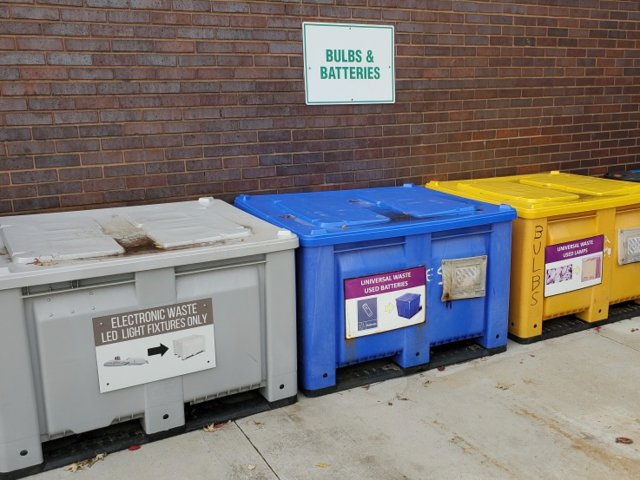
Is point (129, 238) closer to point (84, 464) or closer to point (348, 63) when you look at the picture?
point (84, 464)

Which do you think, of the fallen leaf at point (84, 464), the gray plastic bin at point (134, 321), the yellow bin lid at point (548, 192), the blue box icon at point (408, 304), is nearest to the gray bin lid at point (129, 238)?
the gray plastic bin at point (134, 321)

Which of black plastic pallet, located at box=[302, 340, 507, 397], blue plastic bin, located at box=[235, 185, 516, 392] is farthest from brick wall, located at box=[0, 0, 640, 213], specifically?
black plastic pallet, located at box=[302, 340, 507, 397]

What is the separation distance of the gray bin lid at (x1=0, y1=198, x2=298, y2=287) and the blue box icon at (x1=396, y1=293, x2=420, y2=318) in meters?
0.82

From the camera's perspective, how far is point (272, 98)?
449 cm

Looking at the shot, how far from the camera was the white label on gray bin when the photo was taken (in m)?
2.89

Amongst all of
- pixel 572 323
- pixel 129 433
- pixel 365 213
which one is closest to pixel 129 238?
pixel 129 433

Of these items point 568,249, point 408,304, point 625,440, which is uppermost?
point 568,249

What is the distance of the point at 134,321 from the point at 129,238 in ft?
1.63

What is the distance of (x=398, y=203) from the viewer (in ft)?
13.4

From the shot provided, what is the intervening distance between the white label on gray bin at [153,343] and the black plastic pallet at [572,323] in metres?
2.31

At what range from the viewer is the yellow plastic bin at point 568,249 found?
13.6ft

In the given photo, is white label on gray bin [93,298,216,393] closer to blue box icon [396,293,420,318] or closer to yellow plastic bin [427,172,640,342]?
blue box icon [396,293,420,318]

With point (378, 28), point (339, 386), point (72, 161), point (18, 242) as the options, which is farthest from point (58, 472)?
point (378, 28)

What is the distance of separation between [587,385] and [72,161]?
136 inches
